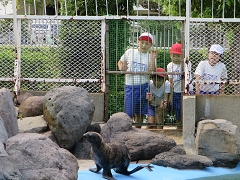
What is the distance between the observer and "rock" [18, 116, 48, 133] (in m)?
9.62

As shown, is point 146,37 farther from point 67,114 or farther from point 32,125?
point 32,125

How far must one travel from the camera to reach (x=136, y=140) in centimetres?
948

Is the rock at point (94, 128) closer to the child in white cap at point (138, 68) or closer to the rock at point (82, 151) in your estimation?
the rock at point (82, 151)

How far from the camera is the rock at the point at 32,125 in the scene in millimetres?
9617

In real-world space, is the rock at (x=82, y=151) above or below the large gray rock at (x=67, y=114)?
below

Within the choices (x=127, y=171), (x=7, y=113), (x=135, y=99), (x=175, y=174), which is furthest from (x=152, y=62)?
(x=7, y=113)

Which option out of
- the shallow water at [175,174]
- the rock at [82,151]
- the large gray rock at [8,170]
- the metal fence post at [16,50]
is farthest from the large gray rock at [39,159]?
the metal fence post at [16,50]

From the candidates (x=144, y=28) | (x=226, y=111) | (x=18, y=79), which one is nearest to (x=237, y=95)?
(x=226, y=111)

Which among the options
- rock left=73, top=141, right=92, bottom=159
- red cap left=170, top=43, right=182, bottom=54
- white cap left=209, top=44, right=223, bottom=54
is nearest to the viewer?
rock left=73, top=141, right=92, bottom=159

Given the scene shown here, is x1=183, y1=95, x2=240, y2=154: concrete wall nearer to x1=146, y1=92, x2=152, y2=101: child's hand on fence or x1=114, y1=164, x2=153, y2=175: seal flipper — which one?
x1=146, y1=92, x2=152, y2=101: child's hand on fence

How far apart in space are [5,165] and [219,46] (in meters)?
5.37

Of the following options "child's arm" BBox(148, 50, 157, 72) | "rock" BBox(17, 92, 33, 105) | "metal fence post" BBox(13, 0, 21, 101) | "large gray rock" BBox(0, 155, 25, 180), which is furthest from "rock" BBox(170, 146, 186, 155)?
"large gray rock" BBox(0, 155, 25, 180)

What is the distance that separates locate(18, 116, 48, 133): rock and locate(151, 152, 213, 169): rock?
1.83 m

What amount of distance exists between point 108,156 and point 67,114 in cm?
139
